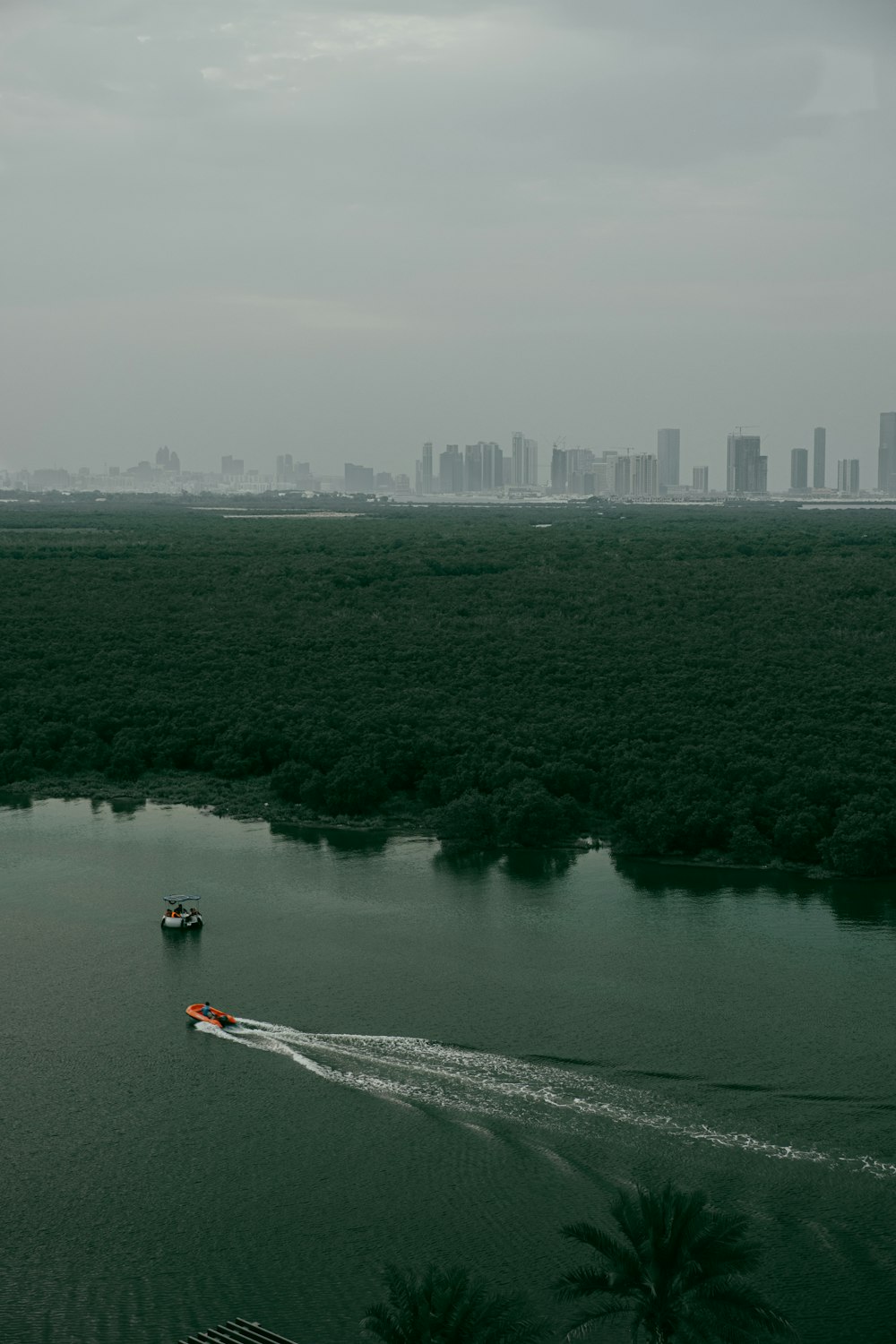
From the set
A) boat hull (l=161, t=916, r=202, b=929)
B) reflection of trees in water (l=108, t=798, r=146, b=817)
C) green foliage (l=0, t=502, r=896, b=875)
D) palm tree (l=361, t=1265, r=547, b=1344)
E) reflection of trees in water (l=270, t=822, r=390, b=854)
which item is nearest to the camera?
palm tree (l=361, t=1265, r=547, b=1344)

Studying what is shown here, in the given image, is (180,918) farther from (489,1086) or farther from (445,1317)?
(445,1317)

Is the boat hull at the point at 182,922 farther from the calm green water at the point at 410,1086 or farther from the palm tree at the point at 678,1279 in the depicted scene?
the palm tree at the point at 678,1279

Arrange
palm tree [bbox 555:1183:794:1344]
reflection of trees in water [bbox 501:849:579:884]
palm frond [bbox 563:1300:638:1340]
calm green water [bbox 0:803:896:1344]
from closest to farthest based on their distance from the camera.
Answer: palm tree [bbox 555:1183:794:1344], palm frond [bbox 563:1300:638:1340], calm green water [bbox 0:803:896:1344], reflection of trees in water [bbox 501:849:579:884]

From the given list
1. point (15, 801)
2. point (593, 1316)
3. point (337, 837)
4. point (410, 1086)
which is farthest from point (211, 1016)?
point (15, 801)

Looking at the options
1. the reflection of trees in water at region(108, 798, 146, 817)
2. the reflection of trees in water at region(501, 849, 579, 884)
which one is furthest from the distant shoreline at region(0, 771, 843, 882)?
the reflection of trees in water at region(501, 849, 579, 884)

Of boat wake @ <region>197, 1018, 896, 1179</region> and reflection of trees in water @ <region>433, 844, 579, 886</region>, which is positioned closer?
boat wake @ <region>197, 1018, 896, 1179</region>

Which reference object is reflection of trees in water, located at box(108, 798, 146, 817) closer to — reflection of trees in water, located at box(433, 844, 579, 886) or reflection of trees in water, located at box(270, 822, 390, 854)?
reflection of trees in water, located at box(270, 822, 390, 854)

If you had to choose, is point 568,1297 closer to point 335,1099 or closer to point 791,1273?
point 791,1273
